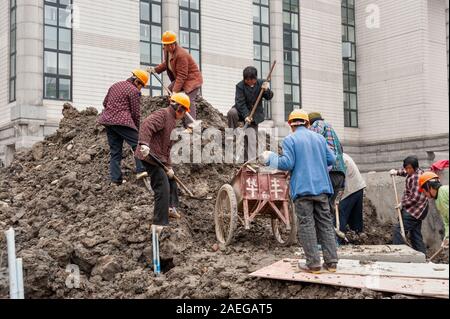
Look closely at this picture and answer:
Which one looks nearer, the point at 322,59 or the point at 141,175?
the point at 141,175

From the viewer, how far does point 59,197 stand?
8.63 metres

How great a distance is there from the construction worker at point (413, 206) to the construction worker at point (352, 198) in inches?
28.3

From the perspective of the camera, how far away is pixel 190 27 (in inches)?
807

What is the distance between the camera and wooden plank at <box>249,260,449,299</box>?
4.54 m

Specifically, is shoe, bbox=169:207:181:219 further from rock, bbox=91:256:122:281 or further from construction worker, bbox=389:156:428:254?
construction worker, bbox=389:156:428:254

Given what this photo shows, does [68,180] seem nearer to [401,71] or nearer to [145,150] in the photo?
[145,150]

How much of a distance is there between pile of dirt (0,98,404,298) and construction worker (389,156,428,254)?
7.39 ft

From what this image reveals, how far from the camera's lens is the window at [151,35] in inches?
765

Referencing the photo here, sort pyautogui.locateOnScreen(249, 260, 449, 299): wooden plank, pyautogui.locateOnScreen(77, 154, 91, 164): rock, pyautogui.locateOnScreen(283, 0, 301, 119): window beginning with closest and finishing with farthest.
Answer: pyautogui.locateOnScreen(249, 260, 449, 299): wooden plank, pyautogui.locateOnScreen(77, 154, 91, 164): rock, pyautogui.locateOnScreen(283, 0, 301, 119): window

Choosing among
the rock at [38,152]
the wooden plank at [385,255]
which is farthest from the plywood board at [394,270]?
the rock at [38,152]

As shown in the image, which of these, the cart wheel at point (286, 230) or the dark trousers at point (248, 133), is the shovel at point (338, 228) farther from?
the dark trousers at point (248, 133)

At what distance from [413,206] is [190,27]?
45.3 feet

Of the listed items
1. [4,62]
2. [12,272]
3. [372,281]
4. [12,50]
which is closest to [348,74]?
[12,50]

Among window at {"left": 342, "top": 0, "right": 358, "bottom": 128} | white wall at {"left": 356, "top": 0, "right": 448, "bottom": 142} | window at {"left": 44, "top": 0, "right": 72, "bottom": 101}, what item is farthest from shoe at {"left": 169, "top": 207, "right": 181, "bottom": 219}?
window at {"left": 342, "top": 0, "right": 358, "bottom": 128}
